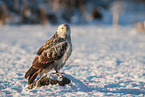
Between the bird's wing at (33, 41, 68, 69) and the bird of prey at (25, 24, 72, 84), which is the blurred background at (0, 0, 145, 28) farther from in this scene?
the bird's wing at (33, 41, 68, 69)

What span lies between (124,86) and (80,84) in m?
0.95

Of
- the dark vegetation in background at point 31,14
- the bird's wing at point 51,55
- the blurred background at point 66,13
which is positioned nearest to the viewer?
the bird's wing at point 51,55

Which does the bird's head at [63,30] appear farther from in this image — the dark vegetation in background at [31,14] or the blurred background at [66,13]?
the dark vegetation in background at [31,14]

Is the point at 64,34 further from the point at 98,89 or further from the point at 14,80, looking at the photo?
the point at 14,80

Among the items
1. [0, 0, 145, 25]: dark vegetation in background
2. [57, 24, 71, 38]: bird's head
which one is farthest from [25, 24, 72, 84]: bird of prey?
[0, 0, 145, 25]: dark vegetation in background

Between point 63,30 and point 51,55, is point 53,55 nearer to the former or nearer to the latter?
point 51,55

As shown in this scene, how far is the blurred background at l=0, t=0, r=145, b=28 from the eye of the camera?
20.9 m

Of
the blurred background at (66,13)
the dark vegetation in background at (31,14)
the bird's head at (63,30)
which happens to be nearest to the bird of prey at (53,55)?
the bird's head at (63,30)

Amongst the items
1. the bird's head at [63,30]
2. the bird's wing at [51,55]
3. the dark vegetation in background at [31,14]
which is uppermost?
the dark vegetation in background at [31,14]

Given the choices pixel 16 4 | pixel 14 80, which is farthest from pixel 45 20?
pixel 14 80

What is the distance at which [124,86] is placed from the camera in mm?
3500

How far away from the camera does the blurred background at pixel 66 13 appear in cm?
2085

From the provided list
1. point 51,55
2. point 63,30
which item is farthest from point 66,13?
point 51,55

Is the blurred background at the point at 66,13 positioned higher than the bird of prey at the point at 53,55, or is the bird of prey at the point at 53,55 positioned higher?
the blurred background at the point at 66,13
